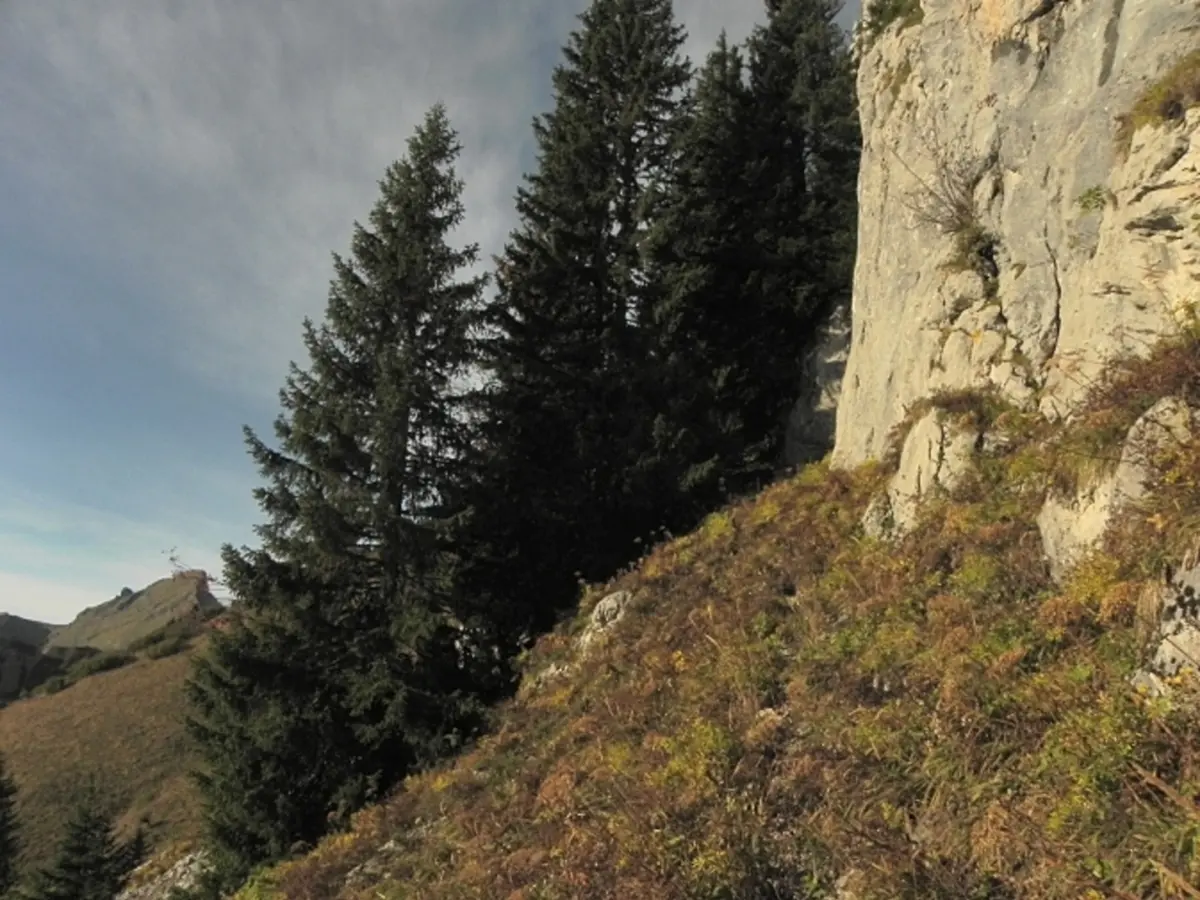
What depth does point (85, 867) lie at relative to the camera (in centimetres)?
1895

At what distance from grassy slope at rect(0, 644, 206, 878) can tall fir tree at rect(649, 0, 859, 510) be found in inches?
731

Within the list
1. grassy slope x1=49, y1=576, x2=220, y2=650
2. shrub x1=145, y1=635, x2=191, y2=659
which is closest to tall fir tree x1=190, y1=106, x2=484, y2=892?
shrub x1=145, y1=635, x2=191, y2=659

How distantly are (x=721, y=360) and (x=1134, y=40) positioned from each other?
42.3 ft

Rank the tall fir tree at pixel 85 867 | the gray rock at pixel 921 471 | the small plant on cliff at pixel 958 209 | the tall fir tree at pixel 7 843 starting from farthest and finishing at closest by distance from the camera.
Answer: the tall fir tree at pixel 7 843 < the tall fir tree at pixel 85 867 < the small plant on cliff at pixel 958 209 < the gray rock at pixel 921 471

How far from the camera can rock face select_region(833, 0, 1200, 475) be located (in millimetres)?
8984

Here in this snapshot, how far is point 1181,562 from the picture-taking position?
577cm

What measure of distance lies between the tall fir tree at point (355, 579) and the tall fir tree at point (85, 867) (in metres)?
7.57

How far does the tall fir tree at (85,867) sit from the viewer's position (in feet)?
61.2

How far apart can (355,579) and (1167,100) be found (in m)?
13.7

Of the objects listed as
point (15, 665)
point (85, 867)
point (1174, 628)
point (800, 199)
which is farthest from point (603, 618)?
point (15, 665)

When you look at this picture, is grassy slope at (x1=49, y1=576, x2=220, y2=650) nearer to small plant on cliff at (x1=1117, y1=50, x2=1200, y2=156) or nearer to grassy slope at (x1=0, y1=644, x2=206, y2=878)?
grassy slope at (x1=0, y1=644, x2=206, y2=878)

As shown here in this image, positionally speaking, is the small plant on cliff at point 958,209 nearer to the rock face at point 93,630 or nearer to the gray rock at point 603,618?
the gray rock at point 603,618

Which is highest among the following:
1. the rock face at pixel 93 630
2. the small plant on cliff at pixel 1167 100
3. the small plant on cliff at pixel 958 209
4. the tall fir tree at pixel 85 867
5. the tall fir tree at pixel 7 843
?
the small plant on cliff at pixel 958 209

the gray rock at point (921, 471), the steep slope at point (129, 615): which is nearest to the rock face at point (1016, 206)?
the gray rock at point (921, 471)
